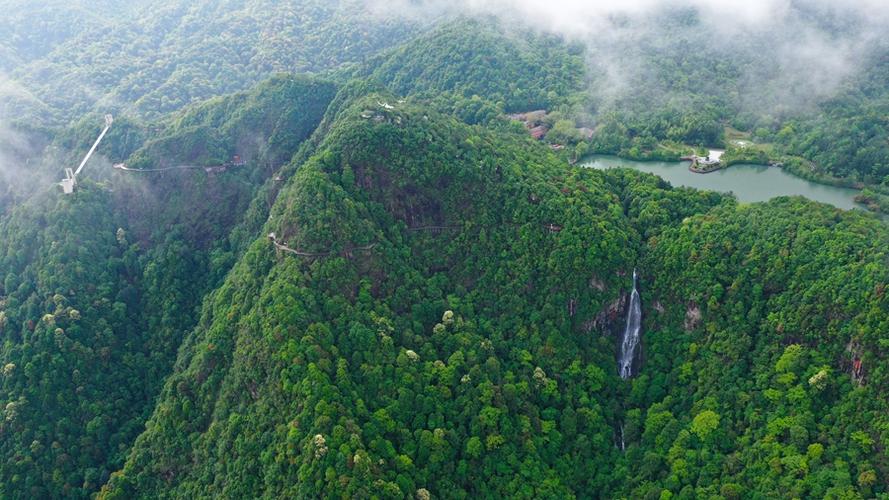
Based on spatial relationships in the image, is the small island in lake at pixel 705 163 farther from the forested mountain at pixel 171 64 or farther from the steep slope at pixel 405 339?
the forested mountain at pixel 171 64

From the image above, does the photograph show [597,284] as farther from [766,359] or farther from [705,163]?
[705,163]

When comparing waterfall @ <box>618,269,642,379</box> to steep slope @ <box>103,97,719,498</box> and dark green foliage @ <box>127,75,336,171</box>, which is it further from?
dark green foliage @ <box>127,75,336,171</box>

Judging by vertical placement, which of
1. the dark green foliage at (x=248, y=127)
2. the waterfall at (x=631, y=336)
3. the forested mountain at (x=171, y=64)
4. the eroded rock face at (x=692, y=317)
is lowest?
the forested mountain at (x=171, y=64)

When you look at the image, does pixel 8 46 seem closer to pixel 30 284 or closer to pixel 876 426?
pixel 30 284

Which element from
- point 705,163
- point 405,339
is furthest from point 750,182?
point 405,339

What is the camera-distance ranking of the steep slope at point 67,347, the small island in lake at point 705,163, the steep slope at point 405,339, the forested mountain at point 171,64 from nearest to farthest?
the steep slope at point 405,339, the steep slope at point 67,347, the small island in lake at point 705,163, the forested mountain at point 171,64

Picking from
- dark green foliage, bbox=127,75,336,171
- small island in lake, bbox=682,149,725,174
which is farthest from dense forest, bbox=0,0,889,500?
small island in lake, bbox=682,149,725,174

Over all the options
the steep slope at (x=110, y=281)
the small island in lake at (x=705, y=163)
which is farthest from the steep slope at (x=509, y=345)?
the small island in lake at (x=705, y=163)
